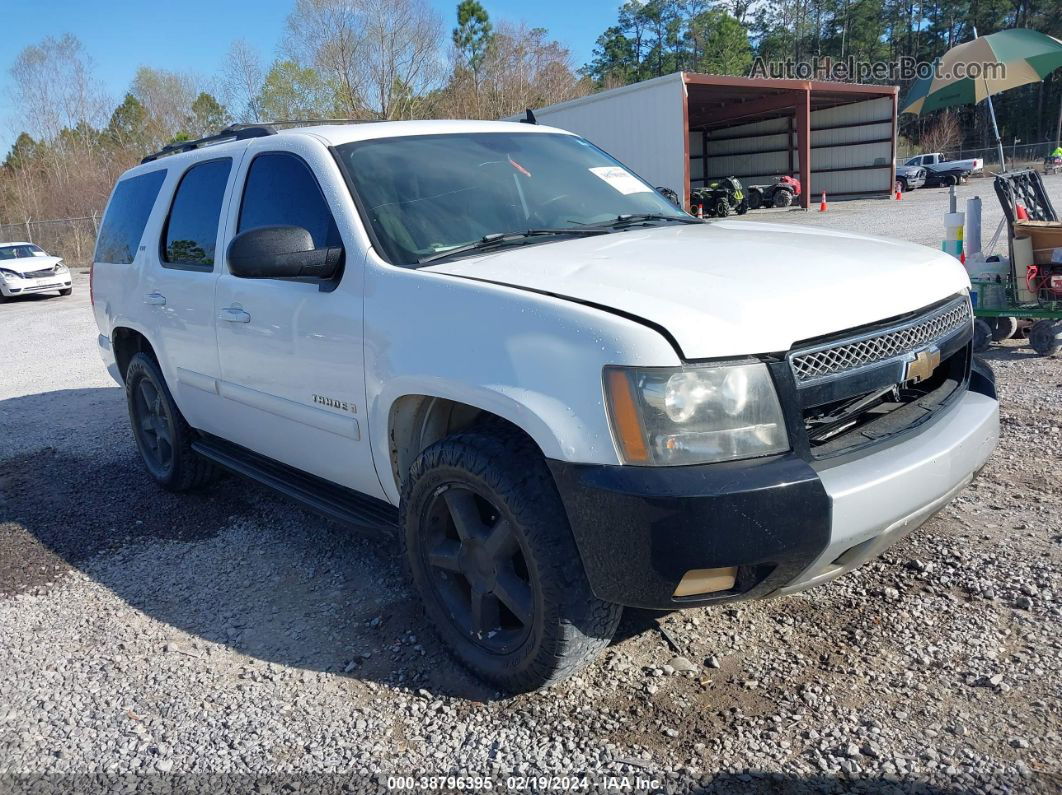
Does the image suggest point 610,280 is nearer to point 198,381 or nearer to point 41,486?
point 198,381

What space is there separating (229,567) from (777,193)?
30.3 m

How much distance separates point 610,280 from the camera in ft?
8.51

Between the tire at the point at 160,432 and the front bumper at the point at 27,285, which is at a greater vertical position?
the tire at the point at 160,432

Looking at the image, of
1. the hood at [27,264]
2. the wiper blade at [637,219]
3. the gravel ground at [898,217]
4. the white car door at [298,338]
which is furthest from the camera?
the hood at [27,264]

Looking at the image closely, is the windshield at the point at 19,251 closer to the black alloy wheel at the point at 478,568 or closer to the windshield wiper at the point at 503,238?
the windshield wiper at the point at 503,238

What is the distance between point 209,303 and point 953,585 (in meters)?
3.43

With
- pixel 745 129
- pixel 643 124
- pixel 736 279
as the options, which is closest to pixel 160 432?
pixel 736 279

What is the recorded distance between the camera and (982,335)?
22.4ft

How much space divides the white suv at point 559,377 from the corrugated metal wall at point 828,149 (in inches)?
1278

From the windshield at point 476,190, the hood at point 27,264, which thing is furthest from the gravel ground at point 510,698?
the hood at point 27,264

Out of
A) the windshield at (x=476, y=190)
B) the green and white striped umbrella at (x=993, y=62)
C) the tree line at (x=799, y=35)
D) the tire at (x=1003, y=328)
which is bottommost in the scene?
the tire at (x=1003, y=328)

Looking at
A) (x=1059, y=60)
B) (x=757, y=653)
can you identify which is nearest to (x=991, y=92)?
(x=1059, y=60)

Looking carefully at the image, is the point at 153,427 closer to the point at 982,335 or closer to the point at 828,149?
the point at 982,335

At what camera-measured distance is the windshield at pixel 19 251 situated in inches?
835
